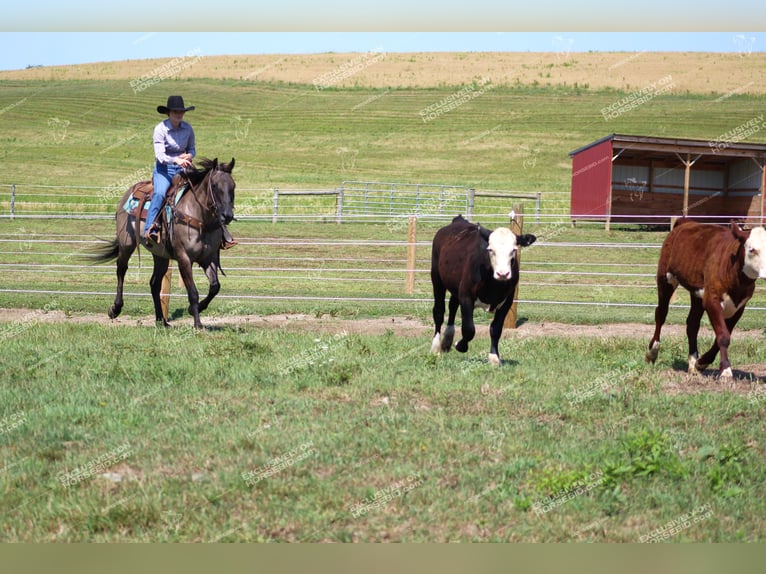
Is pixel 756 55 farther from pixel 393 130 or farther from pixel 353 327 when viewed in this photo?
pixel 353 327

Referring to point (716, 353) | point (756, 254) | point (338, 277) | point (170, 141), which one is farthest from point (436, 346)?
point (338, 277)

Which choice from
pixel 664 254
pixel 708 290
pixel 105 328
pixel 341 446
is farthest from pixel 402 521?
pixel 105 328

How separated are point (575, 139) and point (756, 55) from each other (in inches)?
1309

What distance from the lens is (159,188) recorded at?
12633mm

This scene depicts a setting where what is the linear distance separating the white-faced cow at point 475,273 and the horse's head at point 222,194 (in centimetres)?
285

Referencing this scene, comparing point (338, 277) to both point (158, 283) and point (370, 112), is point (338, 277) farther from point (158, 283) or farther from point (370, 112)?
point (370, 112)

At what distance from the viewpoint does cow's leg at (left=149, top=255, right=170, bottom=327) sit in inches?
508

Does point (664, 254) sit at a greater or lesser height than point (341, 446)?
greater

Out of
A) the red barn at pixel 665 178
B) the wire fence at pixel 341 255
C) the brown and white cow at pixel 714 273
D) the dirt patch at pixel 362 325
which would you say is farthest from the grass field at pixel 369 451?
the red barn at pixel 665 178

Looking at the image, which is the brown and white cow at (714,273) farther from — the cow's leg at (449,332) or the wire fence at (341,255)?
the wire fence at (341,255)

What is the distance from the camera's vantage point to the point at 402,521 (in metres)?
5.01

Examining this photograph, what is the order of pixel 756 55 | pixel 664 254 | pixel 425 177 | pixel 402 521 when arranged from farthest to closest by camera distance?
pixel 756 55
pixel 425 177
pixel 664 254
pixel 402 521

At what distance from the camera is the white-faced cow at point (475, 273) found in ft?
29.4

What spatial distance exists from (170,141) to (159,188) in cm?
65
